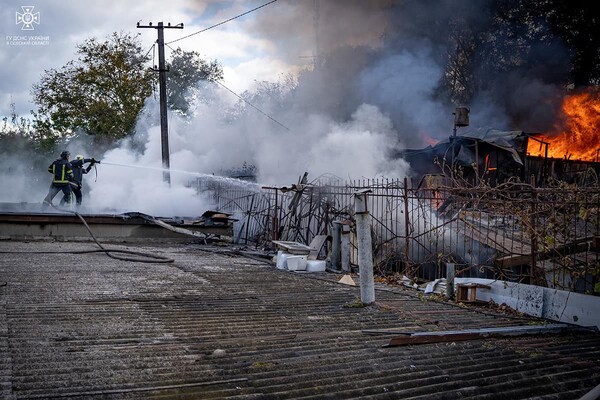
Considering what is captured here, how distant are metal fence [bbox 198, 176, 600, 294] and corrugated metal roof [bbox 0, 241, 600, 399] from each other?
1.32m

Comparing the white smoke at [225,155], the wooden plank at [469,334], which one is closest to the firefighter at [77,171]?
the white smoke at [225,155]

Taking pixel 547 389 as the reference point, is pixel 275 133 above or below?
above

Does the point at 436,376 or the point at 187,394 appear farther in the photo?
the point at 436,376

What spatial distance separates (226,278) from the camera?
29.2 feet

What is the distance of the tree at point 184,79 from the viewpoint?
1483 inches

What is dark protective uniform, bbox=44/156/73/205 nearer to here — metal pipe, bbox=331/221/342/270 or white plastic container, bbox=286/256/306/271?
white plastic container, bbox=286/256/306/271

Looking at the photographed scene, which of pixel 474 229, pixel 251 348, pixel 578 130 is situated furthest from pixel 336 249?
pixel 578 130

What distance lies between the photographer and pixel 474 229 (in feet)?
28.9

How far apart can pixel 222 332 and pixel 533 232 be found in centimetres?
449

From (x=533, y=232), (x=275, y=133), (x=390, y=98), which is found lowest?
(x=533, y=232)

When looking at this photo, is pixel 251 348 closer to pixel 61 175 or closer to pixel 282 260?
pixel 282 260

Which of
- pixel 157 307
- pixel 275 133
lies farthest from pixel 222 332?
pixel 275 133

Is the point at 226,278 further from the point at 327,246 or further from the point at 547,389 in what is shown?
the point at 547,389

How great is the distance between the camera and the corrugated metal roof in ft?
12.5
